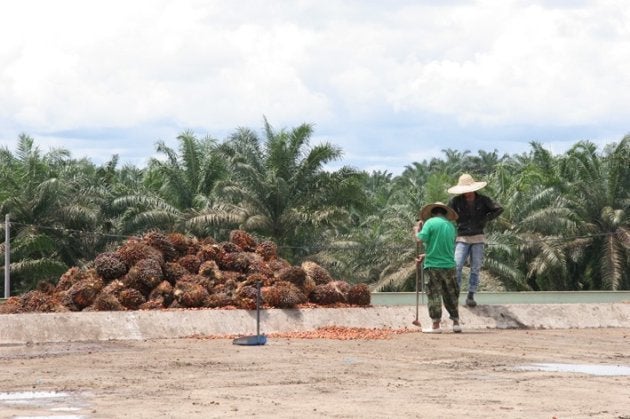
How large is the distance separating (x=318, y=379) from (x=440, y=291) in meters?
5.62

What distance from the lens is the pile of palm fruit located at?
48.4 ft

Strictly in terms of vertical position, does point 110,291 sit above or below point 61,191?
below

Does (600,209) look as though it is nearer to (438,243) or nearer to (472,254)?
(472,254)

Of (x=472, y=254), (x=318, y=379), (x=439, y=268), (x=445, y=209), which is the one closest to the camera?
(x=318, y=379)

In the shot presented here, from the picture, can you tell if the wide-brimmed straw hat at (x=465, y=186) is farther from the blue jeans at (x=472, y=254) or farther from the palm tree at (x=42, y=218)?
the palm tree at (x=42, y=218)

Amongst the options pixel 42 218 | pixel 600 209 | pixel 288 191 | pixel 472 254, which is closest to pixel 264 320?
pixel 472 254

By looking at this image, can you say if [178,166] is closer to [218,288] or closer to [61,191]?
[61,191]

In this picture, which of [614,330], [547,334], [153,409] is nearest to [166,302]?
[547,334]

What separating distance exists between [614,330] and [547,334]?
5.42 ft

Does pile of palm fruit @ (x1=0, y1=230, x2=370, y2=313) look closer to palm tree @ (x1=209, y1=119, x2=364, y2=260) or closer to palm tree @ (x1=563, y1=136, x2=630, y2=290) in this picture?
palm tree @ (x1=209, y1=119, x2=364, y2=260)

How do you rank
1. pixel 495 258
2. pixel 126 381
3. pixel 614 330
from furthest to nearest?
pixel 495 258
pixel 614 330
pixel 126 381

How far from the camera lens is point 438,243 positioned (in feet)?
48.4

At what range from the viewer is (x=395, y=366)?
10.6m

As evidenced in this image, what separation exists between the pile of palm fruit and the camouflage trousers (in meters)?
1.51
